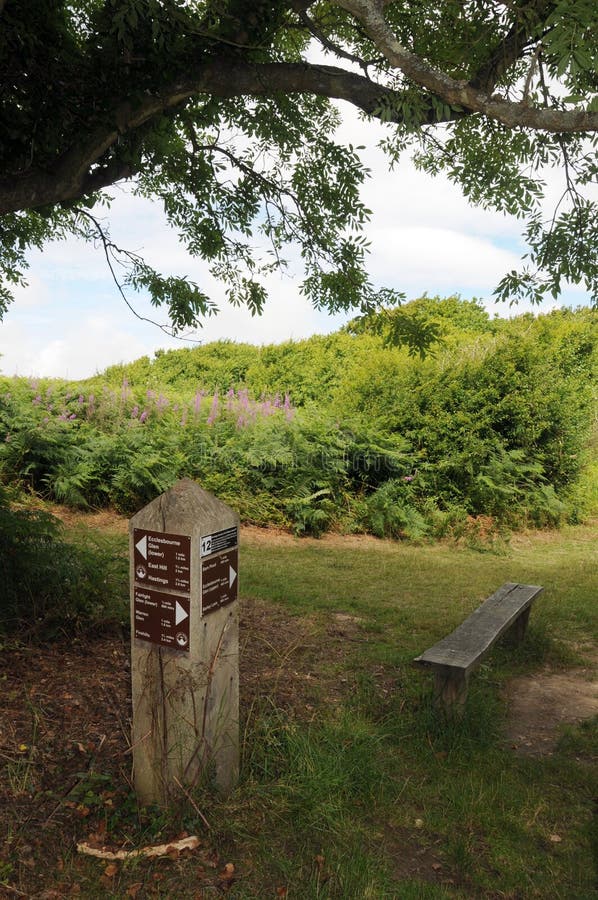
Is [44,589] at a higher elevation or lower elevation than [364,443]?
lower

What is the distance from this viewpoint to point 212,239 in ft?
25.2

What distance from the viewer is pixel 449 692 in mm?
4535

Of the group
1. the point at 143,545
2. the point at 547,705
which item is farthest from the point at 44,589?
the point at 547,705

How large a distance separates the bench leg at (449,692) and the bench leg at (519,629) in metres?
2.03

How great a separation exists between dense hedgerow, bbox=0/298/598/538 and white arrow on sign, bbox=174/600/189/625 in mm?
6997

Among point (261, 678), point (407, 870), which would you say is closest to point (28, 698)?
point (261, 678)

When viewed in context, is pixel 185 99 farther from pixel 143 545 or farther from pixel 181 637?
pixel 181 637

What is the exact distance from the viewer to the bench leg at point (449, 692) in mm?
4504

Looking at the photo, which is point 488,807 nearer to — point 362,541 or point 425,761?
point 425,761

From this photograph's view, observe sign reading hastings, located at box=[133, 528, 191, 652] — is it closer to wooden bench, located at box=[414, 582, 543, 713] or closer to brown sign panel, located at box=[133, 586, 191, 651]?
brown sign panel, located at box=[133, 586, 191, 651]

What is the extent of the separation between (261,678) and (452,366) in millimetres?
7985

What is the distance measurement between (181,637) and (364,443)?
27.0 ft

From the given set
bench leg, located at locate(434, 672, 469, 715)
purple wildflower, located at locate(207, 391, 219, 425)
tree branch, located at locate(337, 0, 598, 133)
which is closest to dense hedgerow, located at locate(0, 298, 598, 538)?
purple wildflower, located at locate(207, 391, 219, 425)

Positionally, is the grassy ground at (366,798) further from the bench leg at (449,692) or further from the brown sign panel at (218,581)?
the brown sign panel at (218,581)
